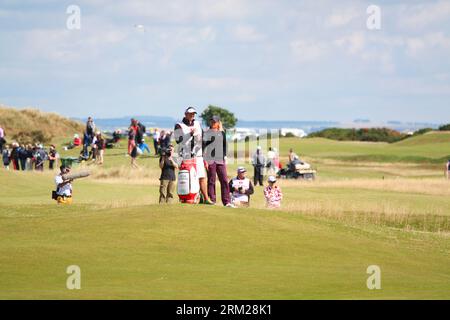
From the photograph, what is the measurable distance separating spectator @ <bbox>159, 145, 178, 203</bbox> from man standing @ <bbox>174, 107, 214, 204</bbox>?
5111mm

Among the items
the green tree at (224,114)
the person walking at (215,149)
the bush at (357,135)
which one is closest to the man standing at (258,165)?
the person walking at (215,149)

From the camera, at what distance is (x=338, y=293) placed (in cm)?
1827

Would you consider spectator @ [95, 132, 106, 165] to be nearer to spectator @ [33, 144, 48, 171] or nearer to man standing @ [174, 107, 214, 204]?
spectator @ [33, 144, 48, 171]

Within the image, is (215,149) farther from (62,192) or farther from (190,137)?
(62,192)

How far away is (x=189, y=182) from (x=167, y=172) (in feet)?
17.7

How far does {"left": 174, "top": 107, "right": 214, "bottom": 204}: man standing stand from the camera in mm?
24578

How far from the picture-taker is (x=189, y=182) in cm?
2544

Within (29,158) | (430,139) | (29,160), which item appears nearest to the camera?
(29,158)

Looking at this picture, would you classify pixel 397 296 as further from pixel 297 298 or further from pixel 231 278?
pixel 231 278

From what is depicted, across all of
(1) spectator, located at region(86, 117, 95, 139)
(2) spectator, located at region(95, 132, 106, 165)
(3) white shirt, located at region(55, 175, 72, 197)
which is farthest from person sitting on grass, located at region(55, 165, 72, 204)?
(1) spectator, located at region(86, 117, 95, 139)

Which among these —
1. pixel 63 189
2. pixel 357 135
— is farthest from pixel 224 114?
pixel 63 189

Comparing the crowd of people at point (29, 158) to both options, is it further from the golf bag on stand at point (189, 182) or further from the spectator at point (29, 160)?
the golf bag on stand at point (189, 182)

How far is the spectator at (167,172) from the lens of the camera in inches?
1195

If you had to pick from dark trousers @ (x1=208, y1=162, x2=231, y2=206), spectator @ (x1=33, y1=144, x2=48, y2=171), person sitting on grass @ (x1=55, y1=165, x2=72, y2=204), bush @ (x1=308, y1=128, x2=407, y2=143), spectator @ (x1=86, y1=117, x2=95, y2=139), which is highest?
bush @ (x1=308, y1=128, x2=407, y2=143)
